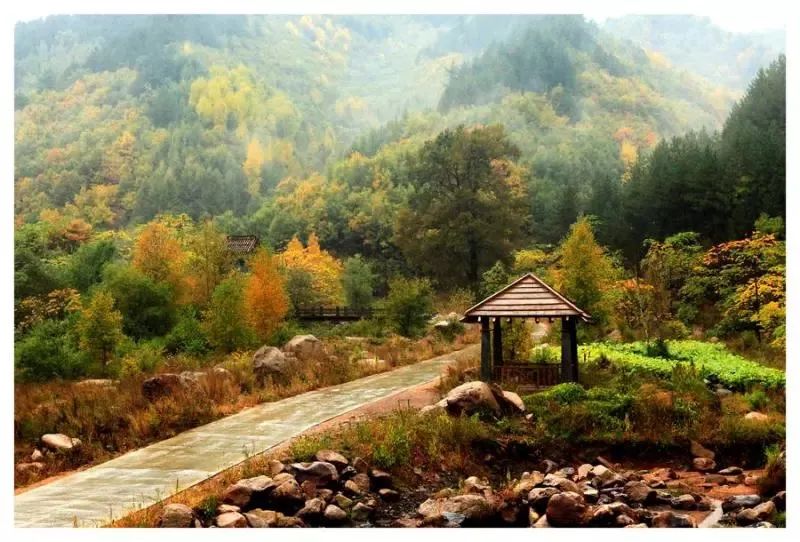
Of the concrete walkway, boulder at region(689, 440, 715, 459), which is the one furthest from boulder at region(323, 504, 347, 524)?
boulder at region(689, 440, 715, 459)

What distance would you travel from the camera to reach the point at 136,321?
786 inches

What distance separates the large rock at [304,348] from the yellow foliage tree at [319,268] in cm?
1300

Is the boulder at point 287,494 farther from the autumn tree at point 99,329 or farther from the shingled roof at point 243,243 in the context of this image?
the shingled roof at point 243,243

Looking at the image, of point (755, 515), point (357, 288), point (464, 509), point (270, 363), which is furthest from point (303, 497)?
point (357, 288)

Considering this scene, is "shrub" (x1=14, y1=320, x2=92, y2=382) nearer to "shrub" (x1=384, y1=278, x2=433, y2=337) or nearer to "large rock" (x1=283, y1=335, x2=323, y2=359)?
"large rock" (x1=283, y1=335, x2=323, y2=359)

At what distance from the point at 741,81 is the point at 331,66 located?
3574cm

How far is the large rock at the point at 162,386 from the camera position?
12.9 meters

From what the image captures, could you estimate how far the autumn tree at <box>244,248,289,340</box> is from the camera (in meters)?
19.4

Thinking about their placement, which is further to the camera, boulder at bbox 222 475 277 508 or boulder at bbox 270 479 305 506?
boulder at bbox 270 479 305 506

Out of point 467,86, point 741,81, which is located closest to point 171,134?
point 467,86

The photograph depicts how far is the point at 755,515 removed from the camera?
8727 mm

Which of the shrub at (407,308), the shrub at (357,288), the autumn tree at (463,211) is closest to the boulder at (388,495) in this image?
the shrub at (407,308)

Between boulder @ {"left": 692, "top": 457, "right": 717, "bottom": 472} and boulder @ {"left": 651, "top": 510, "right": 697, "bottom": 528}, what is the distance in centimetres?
226
